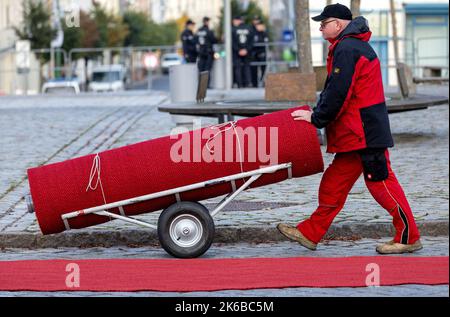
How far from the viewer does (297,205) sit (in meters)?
11.4

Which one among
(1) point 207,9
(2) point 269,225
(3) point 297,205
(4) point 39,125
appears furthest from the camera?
(1) point 207,9

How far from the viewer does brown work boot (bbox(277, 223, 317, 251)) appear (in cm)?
915

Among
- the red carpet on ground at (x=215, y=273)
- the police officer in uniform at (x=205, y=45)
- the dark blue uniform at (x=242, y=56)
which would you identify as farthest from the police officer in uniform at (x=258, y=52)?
the red carpet on ground at (x=215, y=273)

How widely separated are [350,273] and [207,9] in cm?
16181

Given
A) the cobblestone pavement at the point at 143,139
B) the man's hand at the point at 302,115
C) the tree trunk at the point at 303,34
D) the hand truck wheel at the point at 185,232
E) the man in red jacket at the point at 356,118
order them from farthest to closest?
the tree trunk at the point at 303,34, the cobblestone pavement at the point at 143,139, the hand truck wheel at the point at 185,232, the man's hand at the point at 302,115, the man in red jacket at the point at 356,118

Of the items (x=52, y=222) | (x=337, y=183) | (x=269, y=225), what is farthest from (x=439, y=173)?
(x=52, y=222)

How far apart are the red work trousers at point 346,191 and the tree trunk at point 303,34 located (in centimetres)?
940

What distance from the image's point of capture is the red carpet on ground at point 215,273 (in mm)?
7676

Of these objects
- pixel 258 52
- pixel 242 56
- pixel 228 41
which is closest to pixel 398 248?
pixel 228 41

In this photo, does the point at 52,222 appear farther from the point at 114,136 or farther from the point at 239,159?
the point at 114,136

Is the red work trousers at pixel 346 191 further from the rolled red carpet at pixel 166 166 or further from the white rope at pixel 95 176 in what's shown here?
the white rope at pixel 95 176

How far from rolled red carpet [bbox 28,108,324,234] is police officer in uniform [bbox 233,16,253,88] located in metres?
25.9

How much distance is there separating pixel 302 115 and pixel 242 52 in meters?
26.0

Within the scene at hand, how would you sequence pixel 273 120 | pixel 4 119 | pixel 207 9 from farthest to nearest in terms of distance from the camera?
1. pixel 207 9
2. pixel 4 119
3. pixel 273 120
